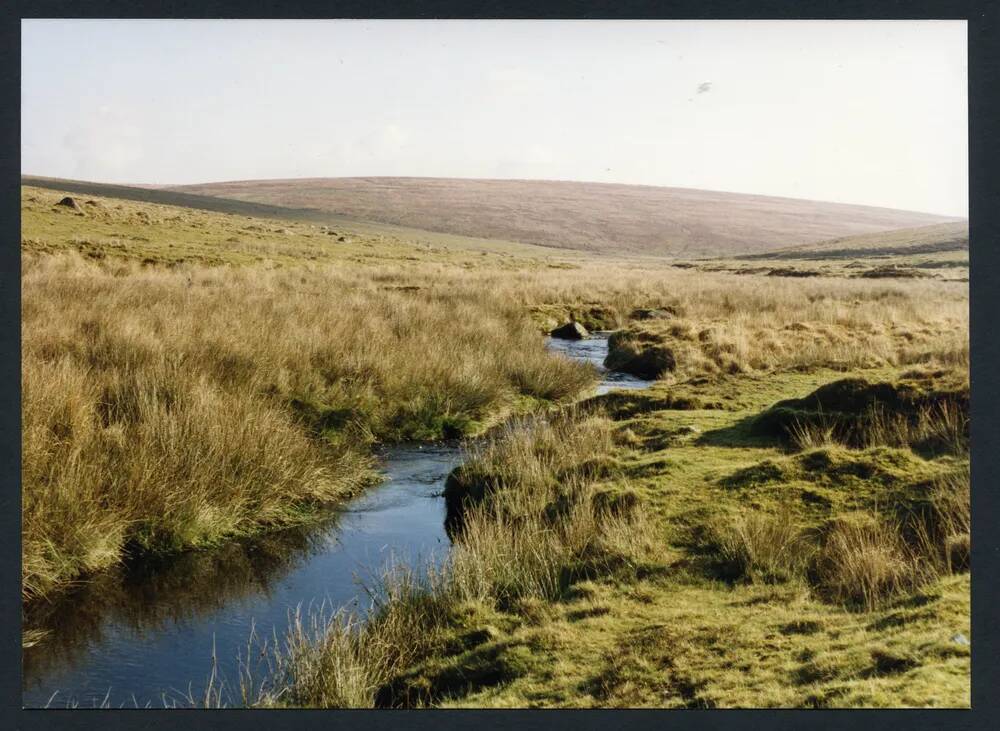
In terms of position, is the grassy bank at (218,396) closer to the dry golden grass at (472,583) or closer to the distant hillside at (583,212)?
the dry golden grass at (472,583)

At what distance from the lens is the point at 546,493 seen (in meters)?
7.89

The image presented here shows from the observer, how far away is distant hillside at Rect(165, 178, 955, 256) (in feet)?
392

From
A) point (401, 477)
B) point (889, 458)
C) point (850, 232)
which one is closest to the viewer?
point (889, 458)

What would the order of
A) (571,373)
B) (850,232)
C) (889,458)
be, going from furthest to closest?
(850,232) → (571,373) → (889,458)

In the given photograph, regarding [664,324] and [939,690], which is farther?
[664,324]

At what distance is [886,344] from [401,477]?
954cm

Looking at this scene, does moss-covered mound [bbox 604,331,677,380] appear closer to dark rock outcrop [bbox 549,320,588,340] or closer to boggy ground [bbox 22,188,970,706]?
boggy ground [bbox 22,188,970,706]

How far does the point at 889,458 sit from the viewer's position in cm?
730

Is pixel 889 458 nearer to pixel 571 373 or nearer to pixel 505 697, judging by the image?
pixel 505 697

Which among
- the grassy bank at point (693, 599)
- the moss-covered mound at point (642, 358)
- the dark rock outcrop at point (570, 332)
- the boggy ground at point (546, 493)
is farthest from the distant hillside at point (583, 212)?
the grassy bank at point (693, 599)

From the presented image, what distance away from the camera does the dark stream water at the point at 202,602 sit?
17.6 ft

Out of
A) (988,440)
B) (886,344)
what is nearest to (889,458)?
(988,440)

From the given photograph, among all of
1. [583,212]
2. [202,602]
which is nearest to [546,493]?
[202,602]

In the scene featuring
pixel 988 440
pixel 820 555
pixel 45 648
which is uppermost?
pixel 988 440
